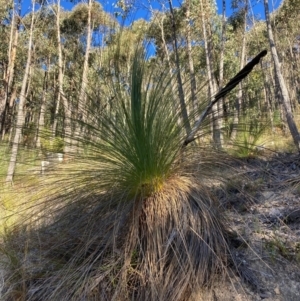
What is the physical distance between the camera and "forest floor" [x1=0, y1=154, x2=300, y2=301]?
1.71m

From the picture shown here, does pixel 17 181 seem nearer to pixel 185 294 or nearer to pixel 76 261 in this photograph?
pixel 76 261

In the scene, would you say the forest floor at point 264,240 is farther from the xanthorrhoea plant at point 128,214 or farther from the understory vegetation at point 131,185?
the xanthorrhoea plant at point 128,214

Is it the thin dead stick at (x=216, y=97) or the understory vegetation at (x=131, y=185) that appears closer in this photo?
the understory vegetation at (x=131, y=185)

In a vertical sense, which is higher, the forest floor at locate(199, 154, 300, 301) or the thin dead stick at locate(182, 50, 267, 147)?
the thin dead stick at locate(182, 50, 267, 147)

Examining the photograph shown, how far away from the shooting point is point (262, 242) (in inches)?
80.0

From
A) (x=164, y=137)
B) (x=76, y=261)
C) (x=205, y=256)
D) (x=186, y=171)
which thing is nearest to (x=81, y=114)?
(x=164, y=137)

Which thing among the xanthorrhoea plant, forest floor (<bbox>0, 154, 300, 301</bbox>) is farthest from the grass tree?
forest floor (<bbox>0, 154, 300, 301</bbox>)

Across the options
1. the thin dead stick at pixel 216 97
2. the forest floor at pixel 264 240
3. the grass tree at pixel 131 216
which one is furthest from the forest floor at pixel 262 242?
the thin dead stick at pixel 216 97

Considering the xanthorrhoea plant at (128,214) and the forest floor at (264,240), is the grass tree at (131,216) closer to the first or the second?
the xanthorrhoea plant at (128,214)

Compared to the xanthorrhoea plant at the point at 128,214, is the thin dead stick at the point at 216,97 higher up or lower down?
higher up

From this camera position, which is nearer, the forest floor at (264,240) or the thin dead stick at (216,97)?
the forest floor at (264,240)

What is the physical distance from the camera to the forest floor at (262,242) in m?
1.71

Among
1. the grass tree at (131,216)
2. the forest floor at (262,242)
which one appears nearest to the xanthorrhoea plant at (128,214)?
the grass tree at (131,216)

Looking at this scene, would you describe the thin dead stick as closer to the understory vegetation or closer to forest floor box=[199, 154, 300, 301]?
the understory vegetation
